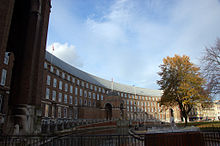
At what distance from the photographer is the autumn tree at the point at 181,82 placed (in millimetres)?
27797

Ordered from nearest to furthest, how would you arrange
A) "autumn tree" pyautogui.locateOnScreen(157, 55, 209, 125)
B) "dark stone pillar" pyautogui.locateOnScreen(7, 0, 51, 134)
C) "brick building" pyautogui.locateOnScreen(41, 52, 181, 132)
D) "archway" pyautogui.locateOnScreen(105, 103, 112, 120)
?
Answer: "dark stone pillar" pyautogui.locateOnScreen(7, 0, 51, 134) → "autumn tree" pyautogui.locateOnScreen(157, 55, 209, 125) → "brick building" pyautogui.locateOnScreen(41, 52, 181, 132) → "archway" pyautogui.locateOnScreen(105, 103, 112, 120)

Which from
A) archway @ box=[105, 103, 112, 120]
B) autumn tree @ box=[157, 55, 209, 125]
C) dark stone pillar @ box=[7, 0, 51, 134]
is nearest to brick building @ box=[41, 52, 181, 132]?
archway @ box=[105, 103, 112, 120]

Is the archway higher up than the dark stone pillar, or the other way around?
the dark stone pillar

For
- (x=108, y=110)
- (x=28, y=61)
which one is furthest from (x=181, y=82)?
(x=108, y=110)

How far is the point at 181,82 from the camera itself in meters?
29.1

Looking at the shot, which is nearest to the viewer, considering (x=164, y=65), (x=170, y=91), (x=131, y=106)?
(x=170, y=91)

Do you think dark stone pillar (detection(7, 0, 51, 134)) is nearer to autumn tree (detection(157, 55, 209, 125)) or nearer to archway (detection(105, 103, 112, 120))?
autumn tree (detection(157, 55, 209, 125))

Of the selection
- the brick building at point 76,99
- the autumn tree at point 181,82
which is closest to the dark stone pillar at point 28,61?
the brick building at point 76,99

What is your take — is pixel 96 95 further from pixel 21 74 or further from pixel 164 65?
pixel 21 74

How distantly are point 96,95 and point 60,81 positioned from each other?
74.5 ft

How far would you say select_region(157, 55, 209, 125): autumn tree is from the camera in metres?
27.8

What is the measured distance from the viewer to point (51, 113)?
40094 millimetres

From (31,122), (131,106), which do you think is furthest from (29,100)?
(131,106)

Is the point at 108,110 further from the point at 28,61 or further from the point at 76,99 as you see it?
the point at 28,61
